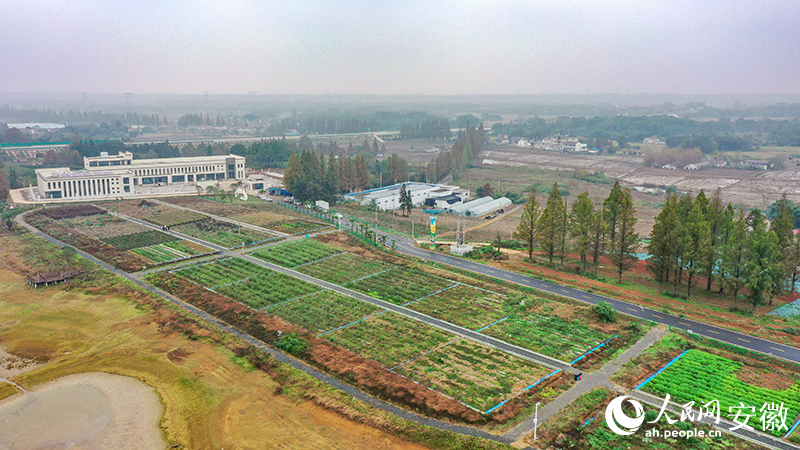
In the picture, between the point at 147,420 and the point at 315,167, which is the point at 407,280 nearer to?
the point at 147,420

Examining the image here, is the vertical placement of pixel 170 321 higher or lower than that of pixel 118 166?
lower

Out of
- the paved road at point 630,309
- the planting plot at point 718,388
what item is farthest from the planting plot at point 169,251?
the planting plot at point 718,388

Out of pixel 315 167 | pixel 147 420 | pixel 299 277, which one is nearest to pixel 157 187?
pixel 315 167

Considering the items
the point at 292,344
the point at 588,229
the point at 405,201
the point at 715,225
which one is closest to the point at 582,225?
the point at 588,229

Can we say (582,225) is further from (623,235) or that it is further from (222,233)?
(222,233)

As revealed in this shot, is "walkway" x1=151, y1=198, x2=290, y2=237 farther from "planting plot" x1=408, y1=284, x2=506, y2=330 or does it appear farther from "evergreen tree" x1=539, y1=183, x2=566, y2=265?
"evergreen tree" x1=539, y1=183, x2=566, y2=265
